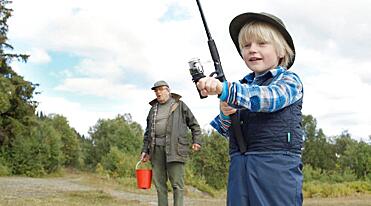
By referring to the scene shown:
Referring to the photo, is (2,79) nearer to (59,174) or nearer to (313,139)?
(59,174)

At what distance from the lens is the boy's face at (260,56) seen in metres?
2.71

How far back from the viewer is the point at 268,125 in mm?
2598

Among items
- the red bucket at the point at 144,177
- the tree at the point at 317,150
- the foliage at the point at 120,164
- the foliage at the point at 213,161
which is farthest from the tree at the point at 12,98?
the red bucket at the point at 144,177

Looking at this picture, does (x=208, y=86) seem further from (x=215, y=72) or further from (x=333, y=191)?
(x=333, y=191)

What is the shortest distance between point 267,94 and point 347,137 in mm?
44983

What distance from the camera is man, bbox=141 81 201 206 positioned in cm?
738

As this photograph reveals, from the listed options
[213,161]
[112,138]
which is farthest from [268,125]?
[112,138]

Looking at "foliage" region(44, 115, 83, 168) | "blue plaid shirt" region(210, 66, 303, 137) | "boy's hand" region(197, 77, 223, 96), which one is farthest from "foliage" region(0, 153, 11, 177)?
"boy's hand" region(197, 77, 223, 96)

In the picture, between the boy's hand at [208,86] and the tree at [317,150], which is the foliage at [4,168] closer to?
the tree at [317,150]

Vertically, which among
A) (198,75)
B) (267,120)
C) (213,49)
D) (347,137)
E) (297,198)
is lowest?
(297,198)

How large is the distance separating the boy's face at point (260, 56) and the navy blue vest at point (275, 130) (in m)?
0.24

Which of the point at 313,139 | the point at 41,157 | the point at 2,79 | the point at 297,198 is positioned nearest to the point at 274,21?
the point at 297,198

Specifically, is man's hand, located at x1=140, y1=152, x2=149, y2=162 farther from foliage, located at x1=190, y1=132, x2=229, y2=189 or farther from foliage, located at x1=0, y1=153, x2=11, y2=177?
foliage, located at x1=0, y1=153, x2=11, y2=177

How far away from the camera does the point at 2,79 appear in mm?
28219
